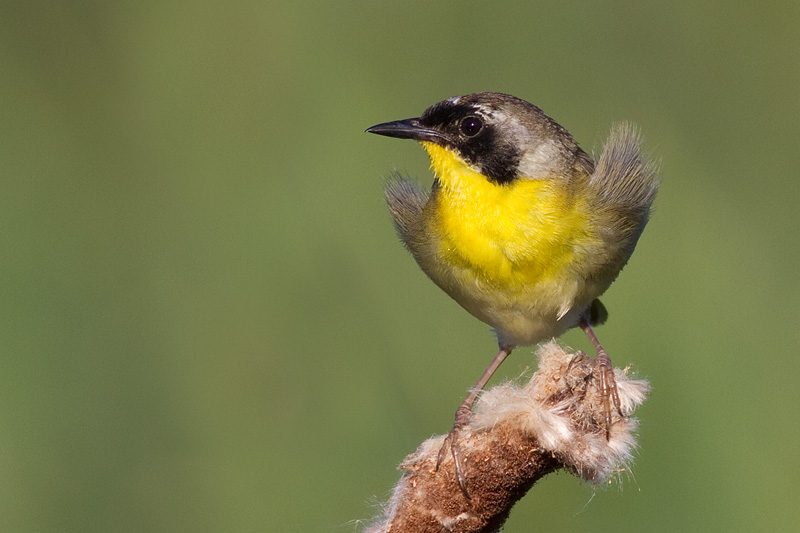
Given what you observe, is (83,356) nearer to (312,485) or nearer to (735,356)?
(312,485)

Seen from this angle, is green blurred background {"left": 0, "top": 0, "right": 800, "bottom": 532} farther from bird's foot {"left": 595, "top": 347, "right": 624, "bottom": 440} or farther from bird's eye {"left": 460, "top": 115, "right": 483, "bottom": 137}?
bird's foot {"left": 595, "top": 347, "right": 624, "bottom": 440}

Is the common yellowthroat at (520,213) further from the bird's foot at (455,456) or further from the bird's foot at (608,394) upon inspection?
the bird's foot at (455,456)

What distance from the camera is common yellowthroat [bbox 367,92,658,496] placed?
335 centimetres

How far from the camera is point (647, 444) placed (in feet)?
12.7

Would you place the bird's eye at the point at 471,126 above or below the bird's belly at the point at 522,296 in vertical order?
above

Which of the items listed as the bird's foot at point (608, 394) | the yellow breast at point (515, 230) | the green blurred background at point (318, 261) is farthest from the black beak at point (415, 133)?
the bird's foot at point (608, 394)

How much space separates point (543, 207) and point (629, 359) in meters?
1.07

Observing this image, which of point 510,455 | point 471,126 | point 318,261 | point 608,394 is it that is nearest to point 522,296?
point 471,126

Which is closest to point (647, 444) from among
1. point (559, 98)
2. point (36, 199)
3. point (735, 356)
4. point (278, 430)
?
point (735, 356)

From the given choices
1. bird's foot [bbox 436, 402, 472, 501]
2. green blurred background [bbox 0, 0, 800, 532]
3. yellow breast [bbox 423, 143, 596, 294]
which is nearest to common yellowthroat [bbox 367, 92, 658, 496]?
yellow breast [bbox 423, 143, 596, 294]

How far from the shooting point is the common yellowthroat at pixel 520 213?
3352mm

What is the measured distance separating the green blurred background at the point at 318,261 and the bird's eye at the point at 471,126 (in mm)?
729

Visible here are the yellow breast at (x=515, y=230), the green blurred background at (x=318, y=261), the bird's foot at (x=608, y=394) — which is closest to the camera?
the bird's foot at (x=608, y=394)

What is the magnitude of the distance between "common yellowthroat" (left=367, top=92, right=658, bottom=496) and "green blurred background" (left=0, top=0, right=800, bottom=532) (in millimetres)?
538
